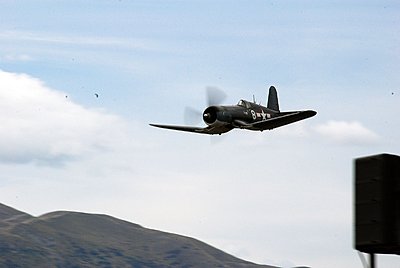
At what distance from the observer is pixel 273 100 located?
447ft

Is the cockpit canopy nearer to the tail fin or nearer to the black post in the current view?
the tail fin

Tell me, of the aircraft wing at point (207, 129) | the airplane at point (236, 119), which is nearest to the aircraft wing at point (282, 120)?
the airplane at point (236, 119)

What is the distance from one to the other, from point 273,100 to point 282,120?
27432mm

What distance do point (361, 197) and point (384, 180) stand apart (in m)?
0.80

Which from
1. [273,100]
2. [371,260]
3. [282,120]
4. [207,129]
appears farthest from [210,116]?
[371,260]

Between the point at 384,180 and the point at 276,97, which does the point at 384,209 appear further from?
the point at 276,97

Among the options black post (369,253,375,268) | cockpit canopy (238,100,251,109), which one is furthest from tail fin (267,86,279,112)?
black post (369,253,375,268)

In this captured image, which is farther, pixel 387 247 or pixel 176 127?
pixel 176 127

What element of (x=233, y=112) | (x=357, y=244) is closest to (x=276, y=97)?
(x=233, y=112)

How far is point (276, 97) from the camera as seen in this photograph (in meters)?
137

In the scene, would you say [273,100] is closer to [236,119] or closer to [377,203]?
[236,119]

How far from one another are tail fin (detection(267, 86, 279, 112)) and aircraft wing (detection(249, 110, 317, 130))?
25407 millimetres

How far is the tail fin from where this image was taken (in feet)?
445

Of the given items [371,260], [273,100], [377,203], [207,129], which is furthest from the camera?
[273,100]
